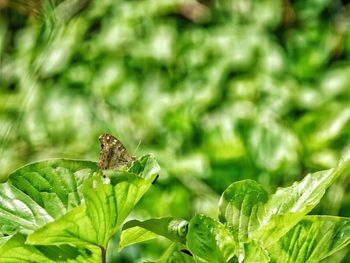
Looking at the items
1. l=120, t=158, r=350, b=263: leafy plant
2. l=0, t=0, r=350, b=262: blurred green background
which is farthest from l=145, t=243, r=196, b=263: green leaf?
l=0, t=0, r=350, b=262: blurred green background

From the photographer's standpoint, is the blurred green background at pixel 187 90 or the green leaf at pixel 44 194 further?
the blurred green background at pixel 187 90

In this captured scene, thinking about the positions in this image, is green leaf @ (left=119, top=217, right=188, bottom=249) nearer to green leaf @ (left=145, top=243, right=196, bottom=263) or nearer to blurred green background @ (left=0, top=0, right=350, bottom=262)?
green leaf @ (left=145, top=243, right=196, bottom=263)

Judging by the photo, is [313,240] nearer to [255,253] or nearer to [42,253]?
[255,253]

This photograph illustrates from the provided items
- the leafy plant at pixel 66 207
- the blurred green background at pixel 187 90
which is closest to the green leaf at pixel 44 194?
the leafy plant at pixel 66 207

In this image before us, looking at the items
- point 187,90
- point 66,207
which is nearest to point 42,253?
point 66,207

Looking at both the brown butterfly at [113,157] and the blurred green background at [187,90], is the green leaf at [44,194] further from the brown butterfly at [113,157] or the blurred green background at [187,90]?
the blurred green background at [187,90]

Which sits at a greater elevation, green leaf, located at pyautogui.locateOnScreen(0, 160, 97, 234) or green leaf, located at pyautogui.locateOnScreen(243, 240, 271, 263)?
green leaf, located at pyautogui.locateOnScreen(0, 160, 97, 234)

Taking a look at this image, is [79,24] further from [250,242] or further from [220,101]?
[250,242]
